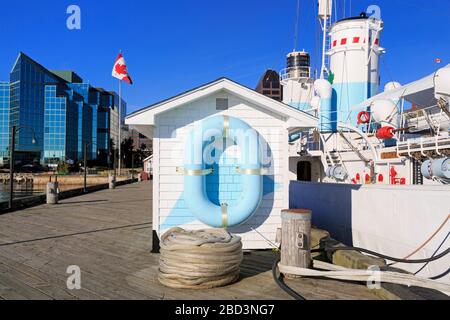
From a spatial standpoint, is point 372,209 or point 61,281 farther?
point 372,209

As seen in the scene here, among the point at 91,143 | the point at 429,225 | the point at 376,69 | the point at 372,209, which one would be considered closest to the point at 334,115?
the point at 376,69

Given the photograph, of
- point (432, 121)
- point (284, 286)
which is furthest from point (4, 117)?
point (284, 286)

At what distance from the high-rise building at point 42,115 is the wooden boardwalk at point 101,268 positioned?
65.9m

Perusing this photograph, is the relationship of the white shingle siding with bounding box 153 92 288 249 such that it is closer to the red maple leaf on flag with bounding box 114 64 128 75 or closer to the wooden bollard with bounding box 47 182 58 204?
the wooden bollard with bounding box 47 182 58 204

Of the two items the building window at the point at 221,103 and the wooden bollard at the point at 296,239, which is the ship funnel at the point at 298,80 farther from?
the wooden bollard at the point at 296,239

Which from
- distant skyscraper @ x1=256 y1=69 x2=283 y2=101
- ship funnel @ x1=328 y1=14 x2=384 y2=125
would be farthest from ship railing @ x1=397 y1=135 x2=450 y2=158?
distant skyscraper @ x1=256 y1=69 x2=283 y2=101

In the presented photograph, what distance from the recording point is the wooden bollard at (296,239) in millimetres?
4711

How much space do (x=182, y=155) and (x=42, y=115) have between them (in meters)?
77.1

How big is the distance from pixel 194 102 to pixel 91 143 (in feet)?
274

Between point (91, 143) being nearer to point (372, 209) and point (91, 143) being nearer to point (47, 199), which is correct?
point (47, 199)

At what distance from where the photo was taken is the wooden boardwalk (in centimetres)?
425
